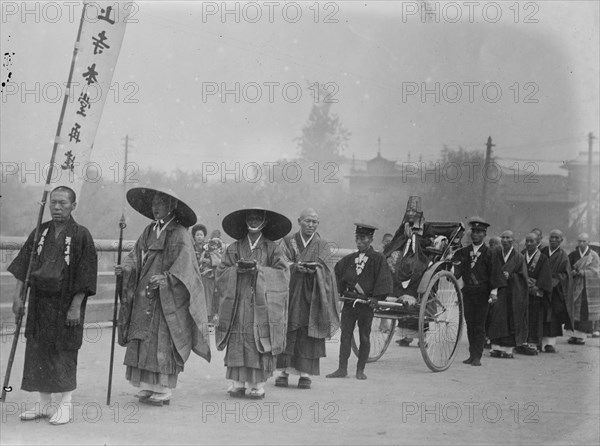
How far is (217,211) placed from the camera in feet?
101

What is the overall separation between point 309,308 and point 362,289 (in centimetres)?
74

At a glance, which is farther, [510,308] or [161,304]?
[510,308]

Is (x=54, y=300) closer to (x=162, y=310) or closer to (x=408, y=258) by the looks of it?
(x=162, y=310)

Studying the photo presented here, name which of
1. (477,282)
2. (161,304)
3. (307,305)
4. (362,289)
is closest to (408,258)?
(477,282)

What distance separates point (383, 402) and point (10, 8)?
663 cm

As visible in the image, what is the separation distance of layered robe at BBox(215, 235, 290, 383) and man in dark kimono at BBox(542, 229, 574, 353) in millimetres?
5699

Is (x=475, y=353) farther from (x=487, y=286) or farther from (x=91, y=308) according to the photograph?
(x=91, y=308)

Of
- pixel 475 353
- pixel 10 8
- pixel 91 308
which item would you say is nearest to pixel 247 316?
pixel 475 353

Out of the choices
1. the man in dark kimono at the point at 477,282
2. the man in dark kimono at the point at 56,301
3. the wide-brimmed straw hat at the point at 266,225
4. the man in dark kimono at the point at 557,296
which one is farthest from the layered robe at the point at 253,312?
the man in dark kimono at the point at 557,296

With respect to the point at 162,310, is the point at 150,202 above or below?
above

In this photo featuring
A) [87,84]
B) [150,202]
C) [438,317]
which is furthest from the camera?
[438,317]

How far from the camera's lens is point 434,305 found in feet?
31.2

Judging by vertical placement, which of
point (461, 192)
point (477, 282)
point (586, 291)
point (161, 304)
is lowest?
point (161, 304)

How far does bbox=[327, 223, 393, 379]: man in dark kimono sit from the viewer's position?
834cm
